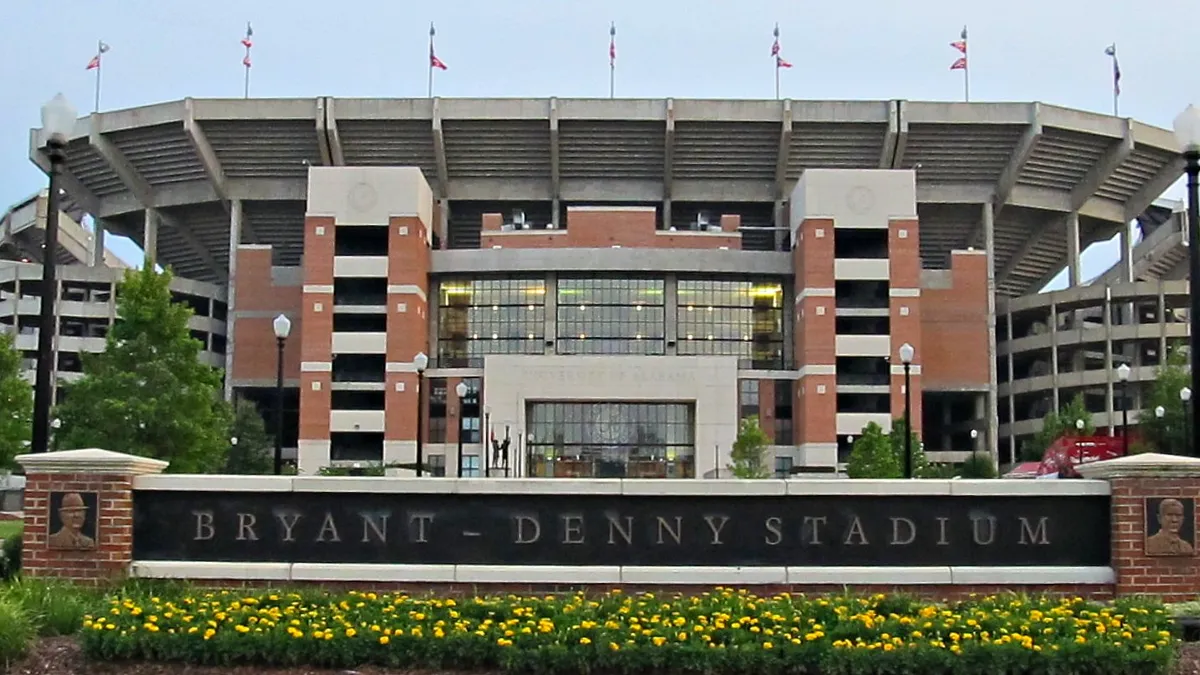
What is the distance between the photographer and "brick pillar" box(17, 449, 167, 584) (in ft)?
49.4

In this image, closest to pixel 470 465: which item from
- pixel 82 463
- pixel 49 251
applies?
pixel 49 251

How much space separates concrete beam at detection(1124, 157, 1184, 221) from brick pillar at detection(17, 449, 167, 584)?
90.1 metres

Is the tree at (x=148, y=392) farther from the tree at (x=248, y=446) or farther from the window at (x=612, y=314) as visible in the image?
the window at (x=612, y=314)

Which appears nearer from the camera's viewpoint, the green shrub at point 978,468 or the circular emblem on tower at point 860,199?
the green shrub at point 978,468

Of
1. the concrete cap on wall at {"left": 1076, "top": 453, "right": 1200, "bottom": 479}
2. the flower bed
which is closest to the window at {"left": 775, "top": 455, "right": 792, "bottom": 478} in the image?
the concrete cap on wall at {"left": 1076, "top": 453, "right": 1200, "bottom": 479}

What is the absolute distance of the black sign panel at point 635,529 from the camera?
15773 mm

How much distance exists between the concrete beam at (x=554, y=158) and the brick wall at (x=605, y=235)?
3.83 meters

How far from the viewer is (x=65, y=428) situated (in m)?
49.8

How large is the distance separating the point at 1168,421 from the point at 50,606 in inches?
2431

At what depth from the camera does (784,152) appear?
296 ft

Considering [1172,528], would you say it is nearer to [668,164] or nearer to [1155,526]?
[1155,526]

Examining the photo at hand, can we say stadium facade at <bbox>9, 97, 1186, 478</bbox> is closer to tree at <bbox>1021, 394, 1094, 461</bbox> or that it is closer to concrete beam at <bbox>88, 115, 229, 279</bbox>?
concrete beam at <bbox>88, 115, 229, 279</bbox>

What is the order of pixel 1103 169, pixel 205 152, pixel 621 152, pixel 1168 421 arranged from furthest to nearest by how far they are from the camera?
pixel 621 152 → pixel 1103 169 → pixel 205 152 → pixel 1168 421

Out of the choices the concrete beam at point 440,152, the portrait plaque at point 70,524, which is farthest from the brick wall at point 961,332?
the portrait plaque at point 70,524
